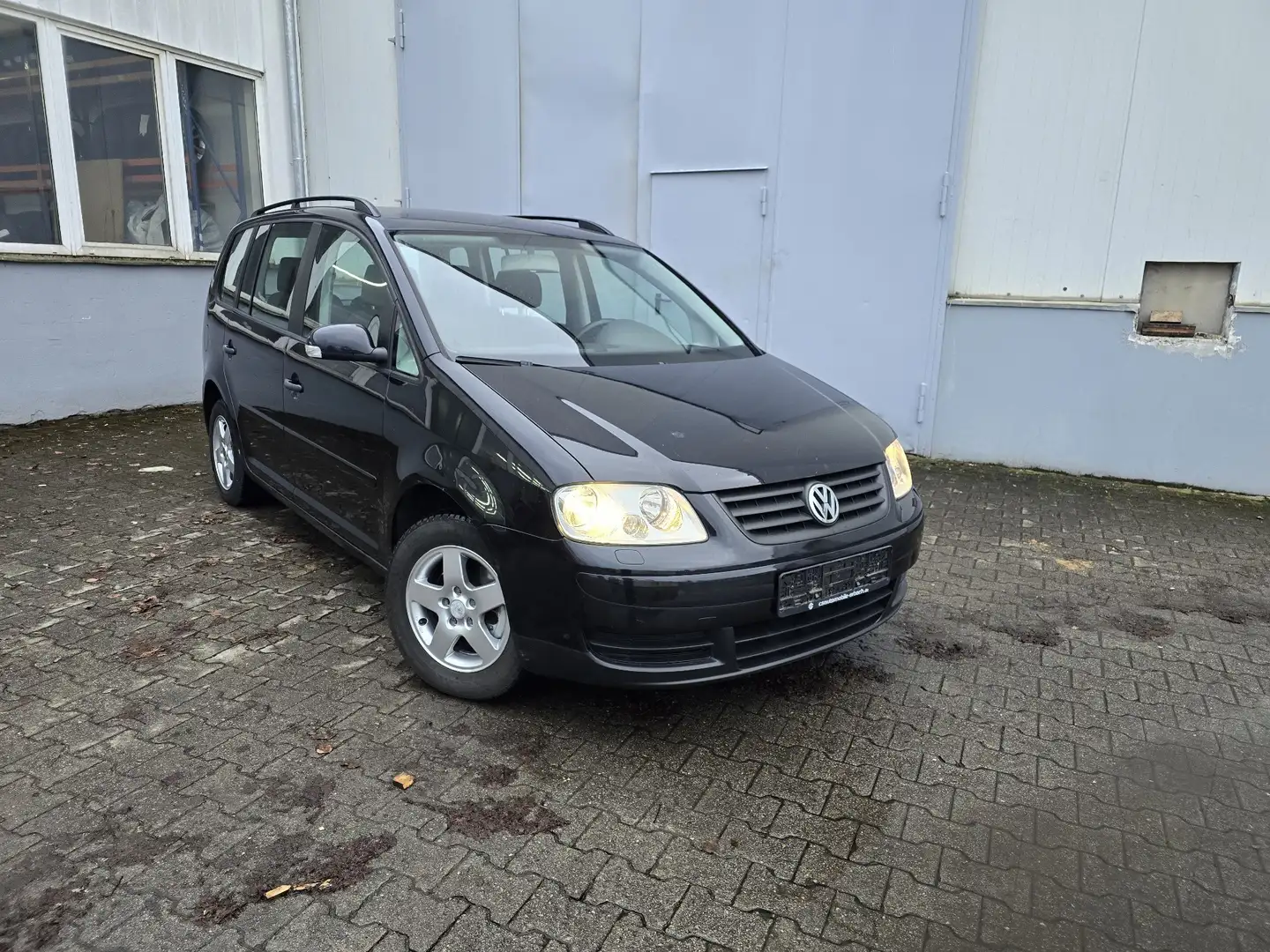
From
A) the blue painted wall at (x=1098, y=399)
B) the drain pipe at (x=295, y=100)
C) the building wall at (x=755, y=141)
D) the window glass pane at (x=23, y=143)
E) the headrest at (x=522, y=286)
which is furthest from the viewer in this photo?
the drain pipe at (x=295, y=100)

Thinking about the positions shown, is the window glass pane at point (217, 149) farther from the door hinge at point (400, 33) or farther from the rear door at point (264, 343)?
the rear door at point (264, 343)

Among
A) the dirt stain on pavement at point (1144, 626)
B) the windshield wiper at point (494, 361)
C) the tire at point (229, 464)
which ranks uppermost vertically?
the windshield wiper at point (494, 361)

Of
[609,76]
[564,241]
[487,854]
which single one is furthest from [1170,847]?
[609,76]

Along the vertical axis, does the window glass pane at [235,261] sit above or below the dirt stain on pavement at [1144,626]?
above

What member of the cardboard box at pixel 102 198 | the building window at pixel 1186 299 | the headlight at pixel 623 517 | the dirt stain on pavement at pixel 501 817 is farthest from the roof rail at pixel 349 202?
the building window at pixel 1186 299

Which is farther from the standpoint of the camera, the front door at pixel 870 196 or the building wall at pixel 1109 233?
the front door at pixel 870 196

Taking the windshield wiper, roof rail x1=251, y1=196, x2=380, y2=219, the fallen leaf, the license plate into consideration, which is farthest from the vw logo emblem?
the fallen leaf

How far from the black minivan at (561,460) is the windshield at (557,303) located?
0.01 meters

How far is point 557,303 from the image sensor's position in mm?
3789

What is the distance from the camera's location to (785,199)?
7.49 m

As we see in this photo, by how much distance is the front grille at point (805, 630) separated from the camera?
2805mm

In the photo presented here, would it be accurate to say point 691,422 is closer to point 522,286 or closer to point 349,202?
point 522,286

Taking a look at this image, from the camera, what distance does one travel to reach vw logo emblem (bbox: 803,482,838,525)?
2900 mm

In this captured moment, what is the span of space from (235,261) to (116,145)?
427 cm
